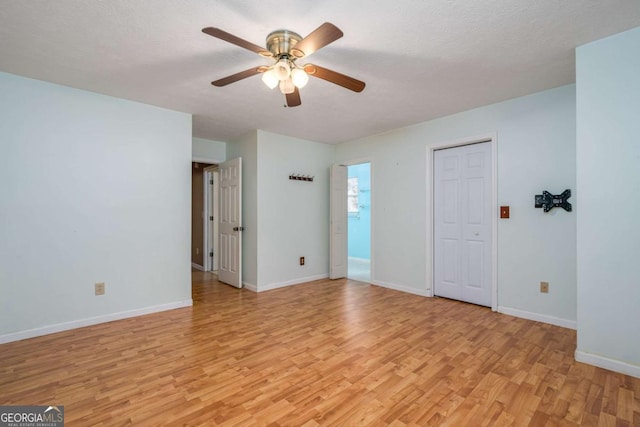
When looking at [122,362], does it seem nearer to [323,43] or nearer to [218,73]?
[218,73]

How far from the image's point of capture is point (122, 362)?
7.61 feet

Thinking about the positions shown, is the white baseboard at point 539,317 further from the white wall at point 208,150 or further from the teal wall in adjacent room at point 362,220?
the white wall at point 208,150

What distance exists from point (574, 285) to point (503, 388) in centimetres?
170

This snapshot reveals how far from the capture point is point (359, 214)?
291 inches

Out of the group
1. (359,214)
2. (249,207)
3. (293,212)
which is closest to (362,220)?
(359,214)

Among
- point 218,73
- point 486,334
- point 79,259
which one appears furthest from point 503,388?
point 79,259

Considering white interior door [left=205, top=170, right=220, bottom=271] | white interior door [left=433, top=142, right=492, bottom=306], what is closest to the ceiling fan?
white interior door [left=433, top=142, right=492, bottom=306]

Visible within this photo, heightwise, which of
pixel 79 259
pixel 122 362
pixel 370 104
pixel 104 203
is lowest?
pixel 122 362

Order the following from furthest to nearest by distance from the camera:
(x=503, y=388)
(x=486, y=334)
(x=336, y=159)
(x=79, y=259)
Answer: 1. (x=336, y=159)
2. (x=79, y=259)
3. (x=486, y=334)
4. (x=503, y=388)

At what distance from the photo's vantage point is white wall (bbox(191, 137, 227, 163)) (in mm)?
4914

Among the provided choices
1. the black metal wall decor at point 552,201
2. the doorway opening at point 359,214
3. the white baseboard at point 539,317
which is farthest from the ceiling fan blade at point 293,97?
the doorway opening at point 359,214

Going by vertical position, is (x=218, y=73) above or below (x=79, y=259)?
above

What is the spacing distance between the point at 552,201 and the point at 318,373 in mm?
2942

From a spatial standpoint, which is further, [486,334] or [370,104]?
[370,104]
